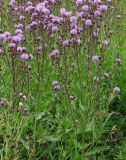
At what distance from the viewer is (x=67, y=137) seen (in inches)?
127

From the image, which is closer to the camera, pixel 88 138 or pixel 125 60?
pixel 88 138

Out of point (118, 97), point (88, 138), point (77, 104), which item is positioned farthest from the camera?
point (118, 97)

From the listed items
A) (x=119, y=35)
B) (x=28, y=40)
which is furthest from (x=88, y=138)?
(x=119, y=35)

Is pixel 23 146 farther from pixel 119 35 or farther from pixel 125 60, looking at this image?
pixel 119 35

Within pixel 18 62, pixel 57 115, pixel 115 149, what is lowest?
pixel 115 149

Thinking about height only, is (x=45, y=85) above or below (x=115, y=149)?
above

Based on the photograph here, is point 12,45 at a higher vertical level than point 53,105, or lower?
higher

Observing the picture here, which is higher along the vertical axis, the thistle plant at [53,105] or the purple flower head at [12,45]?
the purple flower head at [12,45]

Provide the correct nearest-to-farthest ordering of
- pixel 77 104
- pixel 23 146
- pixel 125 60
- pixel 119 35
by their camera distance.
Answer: pixel 23 146 < pixel 77 104 < pixel 125 60 < pixel 119 35

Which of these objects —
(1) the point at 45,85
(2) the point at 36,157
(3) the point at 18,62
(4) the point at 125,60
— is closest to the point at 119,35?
(4) the point at 125,60

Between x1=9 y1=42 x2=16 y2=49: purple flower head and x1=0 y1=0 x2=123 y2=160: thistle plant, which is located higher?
x1=9 y1=42 x2=16 y2=49: purple flower head

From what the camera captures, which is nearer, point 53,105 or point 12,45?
point 12,45

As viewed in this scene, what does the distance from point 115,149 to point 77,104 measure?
566 mm

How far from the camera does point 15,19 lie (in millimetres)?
4629
